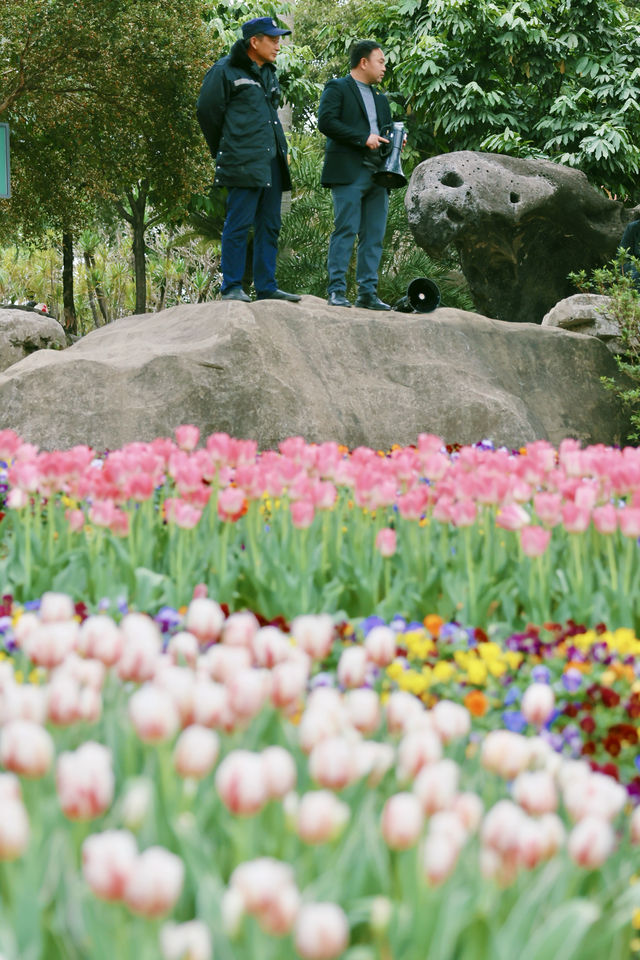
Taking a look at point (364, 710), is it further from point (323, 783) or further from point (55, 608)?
point (55, 608)

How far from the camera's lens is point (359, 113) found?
6.66 metres

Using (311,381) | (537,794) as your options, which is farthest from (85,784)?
(311,381)

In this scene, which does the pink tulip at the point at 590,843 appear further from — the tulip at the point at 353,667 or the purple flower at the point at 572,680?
the purple flower at the point at 572,680

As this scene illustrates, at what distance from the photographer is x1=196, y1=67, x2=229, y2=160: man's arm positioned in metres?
6.11

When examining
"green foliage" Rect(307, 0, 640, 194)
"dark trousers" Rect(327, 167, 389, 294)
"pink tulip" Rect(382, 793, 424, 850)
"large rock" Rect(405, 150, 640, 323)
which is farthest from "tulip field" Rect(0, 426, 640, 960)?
"green foliage" Rect(307, 0, 640, 194)

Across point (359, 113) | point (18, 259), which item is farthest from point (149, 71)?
point (18, 259)

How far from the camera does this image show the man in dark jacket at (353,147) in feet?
21.6

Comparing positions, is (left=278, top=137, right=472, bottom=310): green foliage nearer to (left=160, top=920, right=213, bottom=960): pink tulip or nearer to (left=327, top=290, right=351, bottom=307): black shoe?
(left=327, top=290, right=351, bottom=307): black shoe

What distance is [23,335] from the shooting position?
37.4 feet

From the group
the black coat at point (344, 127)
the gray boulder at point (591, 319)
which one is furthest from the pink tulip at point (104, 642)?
the gray boulder at point (591, 319)

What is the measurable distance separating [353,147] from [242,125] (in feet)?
2.87

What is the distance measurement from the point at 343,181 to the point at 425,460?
402 centimetres

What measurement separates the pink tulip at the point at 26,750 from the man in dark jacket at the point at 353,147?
19.4 ft

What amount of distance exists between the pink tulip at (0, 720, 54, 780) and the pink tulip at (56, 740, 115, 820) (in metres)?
0.07
